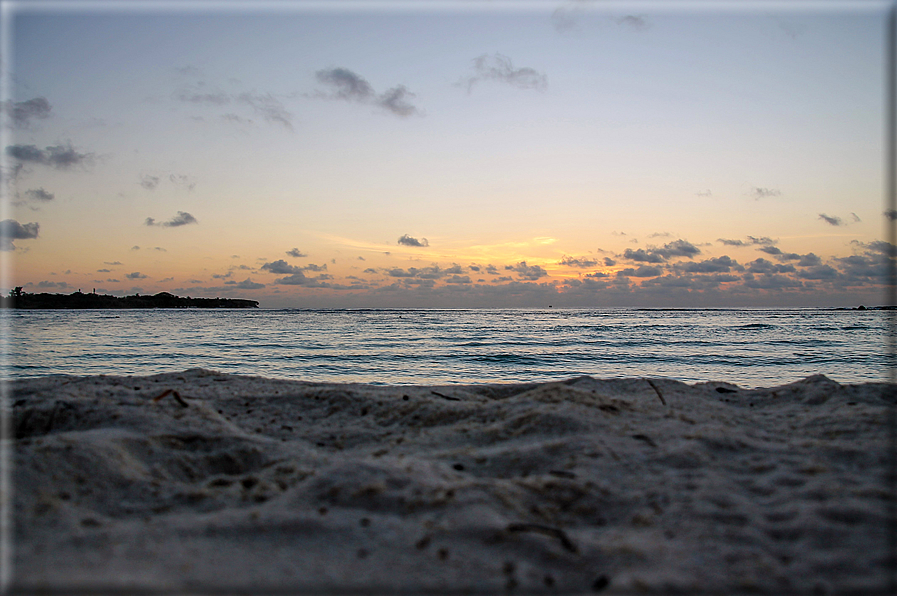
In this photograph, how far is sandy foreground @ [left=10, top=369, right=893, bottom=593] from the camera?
191 centimetres

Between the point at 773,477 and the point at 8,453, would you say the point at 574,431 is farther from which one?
the point at 8,453

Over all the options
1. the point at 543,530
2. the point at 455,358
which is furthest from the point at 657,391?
the point at 455,358

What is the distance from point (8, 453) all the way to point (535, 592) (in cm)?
329

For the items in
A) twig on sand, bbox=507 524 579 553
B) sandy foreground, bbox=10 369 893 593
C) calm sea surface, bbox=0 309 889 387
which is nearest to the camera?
sandy foreground, bbox=10 369 893 593

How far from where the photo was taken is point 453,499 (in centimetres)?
257

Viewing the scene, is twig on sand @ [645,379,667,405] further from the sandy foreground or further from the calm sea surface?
the calm sea surface

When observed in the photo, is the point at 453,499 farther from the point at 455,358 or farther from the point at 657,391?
the point at 455,358

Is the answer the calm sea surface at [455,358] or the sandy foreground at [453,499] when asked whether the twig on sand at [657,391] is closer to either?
the sandy foreground at [453,499]

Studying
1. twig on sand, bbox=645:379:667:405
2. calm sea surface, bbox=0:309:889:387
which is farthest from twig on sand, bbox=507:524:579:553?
calm sea surface, bbox=0:309:889:387

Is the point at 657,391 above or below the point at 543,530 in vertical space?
above

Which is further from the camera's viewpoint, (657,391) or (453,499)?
(657,391)

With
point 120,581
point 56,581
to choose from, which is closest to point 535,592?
point 120,581

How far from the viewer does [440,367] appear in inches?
496

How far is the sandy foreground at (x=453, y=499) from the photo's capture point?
1.91m
